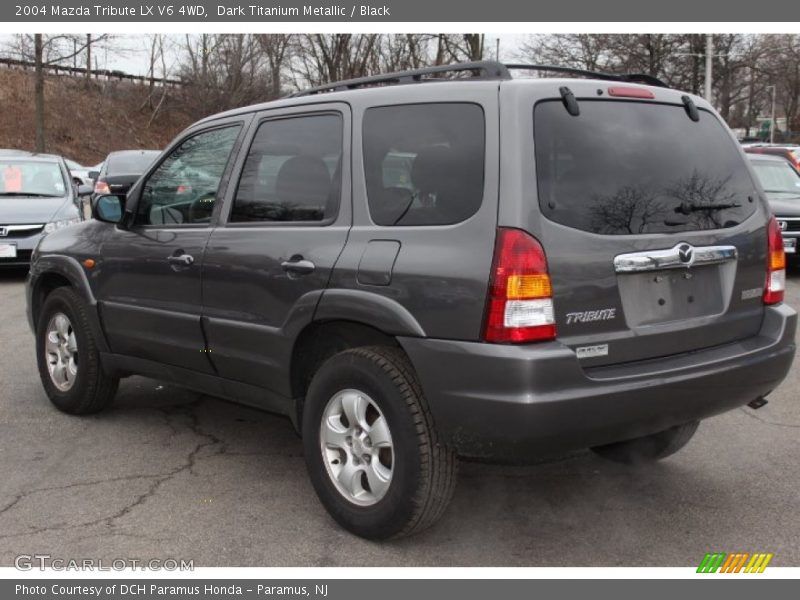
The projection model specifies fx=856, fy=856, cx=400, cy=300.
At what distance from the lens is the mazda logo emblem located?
3.35 m

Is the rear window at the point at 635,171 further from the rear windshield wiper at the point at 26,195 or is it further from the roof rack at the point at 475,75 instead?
the rear windshield wiper at the point at 26,195

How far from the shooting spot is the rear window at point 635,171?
10.4 feet

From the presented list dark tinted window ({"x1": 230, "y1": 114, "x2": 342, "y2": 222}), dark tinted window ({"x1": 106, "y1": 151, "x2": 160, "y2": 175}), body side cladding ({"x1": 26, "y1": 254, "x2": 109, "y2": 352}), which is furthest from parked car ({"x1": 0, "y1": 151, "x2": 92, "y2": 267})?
dark tinted window ({"x1": 230, "y1": 114, "x2": 342, "y2": 222})

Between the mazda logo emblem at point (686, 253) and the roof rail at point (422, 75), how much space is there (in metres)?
0.95

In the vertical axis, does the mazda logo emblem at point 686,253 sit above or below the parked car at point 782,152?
below

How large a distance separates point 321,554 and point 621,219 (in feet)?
5.78

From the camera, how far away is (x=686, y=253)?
3359mm

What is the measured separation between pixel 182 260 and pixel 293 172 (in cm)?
82

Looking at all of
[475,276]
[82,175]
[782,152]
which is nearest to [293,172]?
[475,276]

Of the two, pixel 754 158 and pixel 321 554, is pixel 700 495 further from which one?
pixel 754 158

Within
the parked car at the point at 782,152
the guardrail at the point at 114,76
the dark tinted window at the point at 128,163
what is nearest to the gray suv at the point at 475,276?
the parked car at the point at 782,152

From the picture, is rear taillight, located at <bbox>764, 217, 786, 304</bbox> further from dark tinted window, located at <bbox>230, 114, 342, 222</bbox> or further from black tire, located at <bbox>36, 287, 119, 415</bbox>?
black tire, located at <bbox>36, 287, 119, 415</bbox>

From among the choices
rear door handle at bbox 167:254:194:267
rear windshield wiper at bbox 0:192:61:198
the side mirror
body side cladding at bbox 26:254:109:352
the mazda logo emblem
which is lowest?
body side cladding at bbox 26:254:109:352

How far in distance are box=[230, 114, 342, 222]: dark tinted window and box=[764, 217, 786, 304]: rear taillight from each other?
1.91 meters
